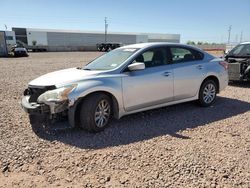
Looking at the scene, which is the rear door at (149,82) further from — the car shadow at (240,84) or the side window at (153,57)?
the car shadow at (240,84)

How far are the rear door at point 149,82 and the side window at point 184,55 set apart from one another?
0.22 metres

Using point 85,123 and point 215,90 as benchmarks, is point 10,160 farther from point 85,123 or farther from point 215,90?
point 215,90

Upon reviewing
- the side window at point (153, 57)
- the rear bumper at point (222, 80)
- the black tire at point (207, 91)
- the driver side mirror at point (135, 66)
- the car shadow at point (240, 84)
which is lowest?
the car shadow at point (240, 84)

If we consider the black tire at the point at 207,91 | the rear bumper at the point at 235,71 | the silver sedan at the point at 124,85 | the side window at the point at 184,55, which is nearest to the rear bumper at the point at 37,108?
the silver sedan at the point at 124,85

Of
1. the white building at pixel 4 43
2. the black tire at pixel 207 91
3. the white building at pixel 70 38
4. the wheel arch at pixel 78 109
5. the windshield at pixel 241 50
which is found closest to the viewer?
the wheel arch at pixel 78 109

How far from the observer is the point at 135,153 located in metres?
3.77

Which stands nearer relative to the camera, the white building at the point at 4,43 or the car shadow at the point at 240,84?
the car shadow at the point at 240,84

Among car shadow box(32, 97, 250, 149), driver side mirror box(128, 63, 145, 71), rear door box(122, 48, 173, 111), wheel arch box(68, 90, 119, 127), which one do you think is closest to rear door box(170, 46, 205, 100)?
rear door box(122, 48, 173, 111)

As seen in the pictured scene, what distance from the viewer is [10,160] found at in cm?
360

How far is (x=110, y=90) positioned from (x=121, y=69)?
0.51 m

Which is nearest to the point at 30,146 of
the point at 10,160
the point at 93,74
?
the point at 10,160

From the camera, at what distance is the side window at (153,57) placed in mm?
5198

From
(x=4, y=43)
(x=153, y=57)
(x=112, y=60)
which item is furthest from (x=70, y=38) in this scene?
(x=153, y=57)

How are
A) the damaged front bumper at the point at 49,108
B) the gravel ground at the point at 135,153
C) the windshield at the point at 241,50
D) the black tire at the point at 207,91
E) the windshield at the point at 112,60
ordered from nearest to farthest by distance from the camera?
the gravel ground at the point at 135,153
the damaged front bumper at the point at 49,108
the windshield at the point at 112,60
the black tire at the point at 207,91
the windshield at the point at 241,50
